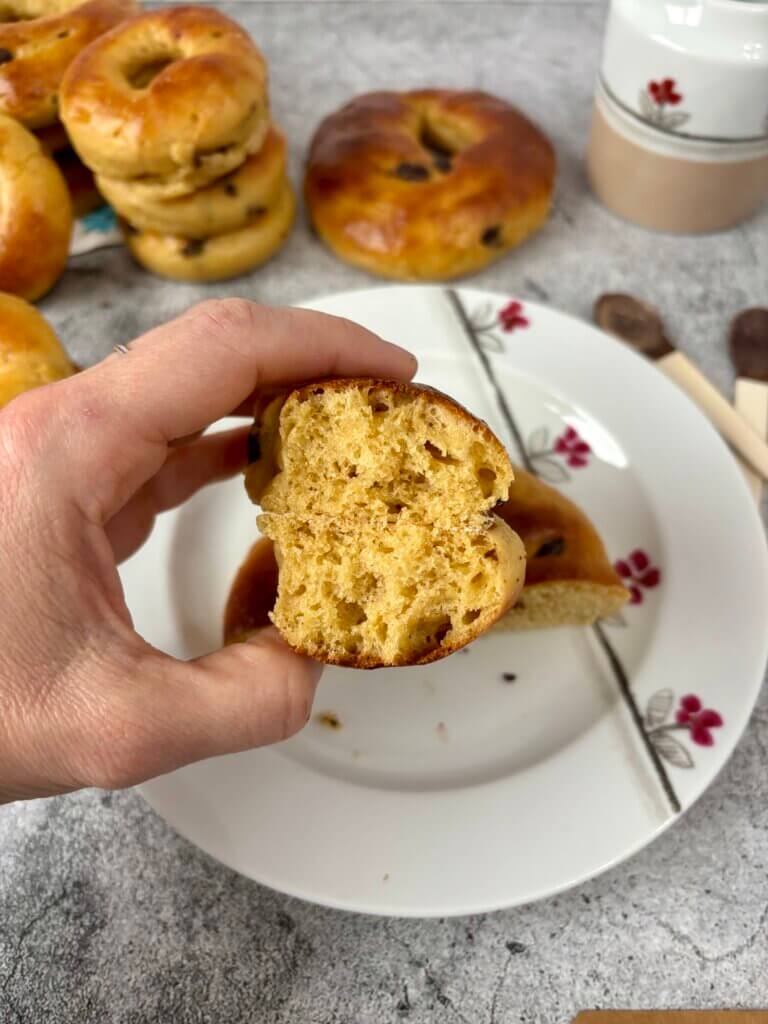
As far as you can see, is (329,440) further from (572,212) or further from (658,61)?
(572,212)

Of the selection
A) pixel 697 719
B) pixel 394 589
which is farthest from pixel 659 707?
pixel 394 589

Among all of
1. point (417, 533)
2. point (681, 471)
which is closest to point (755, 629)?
point (681, 471)

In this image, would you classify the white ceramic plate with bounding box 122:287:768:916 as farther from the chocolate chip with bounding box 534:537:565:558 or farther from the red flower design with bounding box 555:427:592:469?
the chocolate chip with bounding box 534:537:565:558

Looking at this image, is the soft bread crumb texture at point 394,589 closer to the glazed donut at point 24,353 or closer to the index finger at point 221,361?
the index finger at point 221,361

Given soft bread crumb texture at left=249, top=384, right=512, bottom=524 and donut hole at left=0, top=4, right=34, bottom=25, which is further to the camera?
donut hole at left=0, top=4, right=34, bottom=25

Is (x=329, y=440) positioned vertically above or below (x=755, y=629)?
above

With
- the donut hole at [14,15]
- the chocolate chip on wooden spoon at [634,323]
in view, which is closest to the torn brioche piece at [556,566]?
the chocolate chip on wooden spoon at [634,323]

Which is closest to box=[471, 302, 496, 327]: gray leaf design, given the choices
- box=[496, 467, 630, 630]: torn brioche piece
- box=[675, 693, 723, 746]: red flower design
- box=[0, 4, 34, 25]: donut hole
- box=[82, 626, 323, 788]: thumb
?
box=[496, 467, 630, 630]: torn brioche piece

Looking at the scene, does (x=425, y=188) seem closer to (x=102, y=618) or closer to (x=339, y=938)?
(x=102, y=618)
